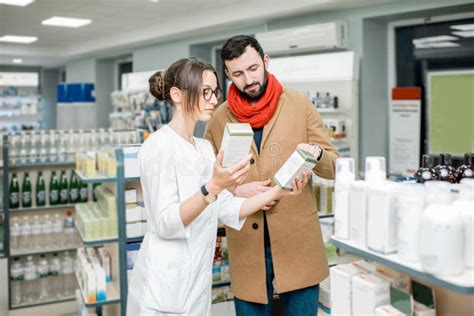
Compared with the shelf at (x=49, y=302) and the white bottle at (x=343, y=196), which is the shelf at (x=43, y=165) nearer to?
the shelf at (x=49, y=302)

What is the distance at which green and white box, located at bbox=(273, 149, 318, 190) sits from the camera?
1732mm

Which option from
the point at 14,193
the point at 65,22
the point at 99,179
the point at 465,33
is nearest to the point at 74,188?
the point at 14,193

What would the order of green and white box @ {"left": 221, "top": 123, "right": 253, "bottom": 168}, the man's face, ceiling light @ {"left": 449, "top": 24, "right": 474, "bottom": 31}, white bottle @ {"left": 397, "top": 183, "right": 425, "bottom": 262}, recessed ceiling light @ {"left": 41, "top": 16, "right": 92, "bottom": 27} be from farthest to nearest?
recessed ceiling light @ {"left": 41, "top": 16, "right": 92, "bottom": 27} → ceiling light @ {"left": 449, "top": 24, "right": 474, "bottom": 31} → the man's face → green and white box @ {"left": 221, "top": 123, "right": 253, "bottom": 168} → white bottle @ {"left": 397, "top": 183, "right": 425, "bottom": 262}

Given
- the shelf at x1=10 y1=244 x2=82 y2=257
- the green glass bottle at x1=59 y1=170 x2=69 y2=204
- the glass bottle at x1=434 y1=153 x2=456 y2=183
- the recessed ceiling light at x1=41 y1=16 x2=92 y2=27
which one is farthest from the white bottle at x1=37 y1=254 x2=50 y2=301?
the recessed ceiling light at x1=41 y1=16 x2=92 y2=27

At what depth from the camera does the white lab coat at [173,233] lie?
6.02 feet

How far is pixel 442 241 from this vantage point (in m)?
1.28

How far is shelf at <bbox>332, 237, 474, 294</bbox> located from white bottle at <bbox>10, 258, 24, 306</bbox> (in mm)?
4164

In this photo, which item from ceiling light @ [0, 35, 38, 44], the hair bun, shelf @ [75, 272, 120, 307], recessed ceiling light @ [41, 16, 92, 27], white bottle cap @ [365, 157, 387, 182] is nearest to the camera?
white bottle cap @ [365, 157, 387, 182]

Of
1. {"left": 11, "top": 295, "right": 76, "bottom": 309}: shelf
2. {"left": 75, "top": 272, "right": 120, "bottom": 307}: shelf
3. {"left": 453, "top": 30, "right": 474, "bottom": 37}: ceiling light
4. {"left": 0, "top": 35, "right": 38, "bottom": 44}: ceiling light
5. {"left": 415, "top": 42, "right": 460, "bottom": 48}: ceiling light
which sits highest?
{"left": 0, "top": 35, "right": 38, "bottom": 44}: ceiling light

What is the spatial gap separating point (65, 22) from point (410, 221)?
8722mm

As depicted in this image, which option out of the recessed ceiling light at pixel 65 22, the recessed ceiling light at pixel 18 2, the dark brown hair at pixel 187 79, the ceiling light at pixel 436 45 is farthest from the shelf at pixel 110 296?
the recessed ceiling light at pixel 65 22

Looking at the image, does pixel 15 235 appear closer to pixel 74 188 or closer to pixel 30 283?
pixel 30 283

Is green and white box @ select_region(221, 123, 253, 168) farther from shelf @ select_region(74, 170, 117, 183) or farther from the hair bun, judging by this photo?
shelf @ select_region(74, 170, 117, 183)

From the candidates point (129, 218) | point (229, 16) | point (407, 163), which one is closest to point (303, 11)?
point (229, 16)
